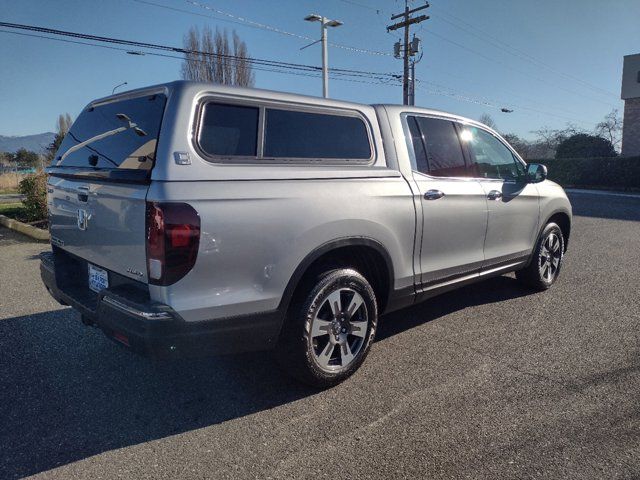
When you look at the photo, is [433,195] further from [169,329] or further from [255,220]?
[169,329]

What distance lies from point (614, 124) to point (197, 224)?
50.4 meters

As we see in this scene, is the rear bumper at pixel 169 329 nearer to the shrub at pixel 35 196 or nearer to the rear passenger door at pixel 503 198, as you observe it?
the rear passenger door at pixel 503 198

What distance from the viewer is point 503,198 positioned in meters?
4.59

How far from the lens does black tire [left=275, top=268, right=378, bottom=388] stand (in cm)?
303

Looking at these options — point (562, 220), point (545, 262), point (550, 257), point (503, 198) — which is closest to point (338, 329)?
point (503, 198)

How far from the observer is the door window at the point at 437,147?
3875mm

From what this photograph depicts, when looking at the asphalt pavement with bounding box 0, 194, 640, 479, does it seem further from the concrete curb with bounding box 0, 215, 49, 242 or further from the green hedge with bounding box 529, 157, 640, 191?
the green hedge with bounding box 529, 157, 640, 191

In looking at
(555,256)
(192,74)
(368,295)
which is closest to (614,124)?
(192,74)

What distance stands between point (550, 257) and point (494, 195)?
1.63 meters

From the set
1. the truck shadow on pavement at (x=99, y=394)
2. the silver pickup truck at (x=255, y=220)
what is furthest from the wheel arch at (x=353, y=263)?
the truck shadow on pavement at (x=99, y=394)

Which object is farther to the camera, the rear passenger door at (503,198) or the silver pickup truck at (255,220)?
the rear passenger door at (503,198)

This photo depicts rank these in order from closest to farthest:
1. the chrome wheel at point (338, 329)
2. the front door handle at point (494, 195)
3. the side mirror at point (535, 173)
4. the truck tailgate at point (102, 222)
Answer: the truck tailgate at point (102, 222) → the chrome wheel at point (338, 329) → the front door handle at point (494, 195) → the side mirror at point (535, 173)

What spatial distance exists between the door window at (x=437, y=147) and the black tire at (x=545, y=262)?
1.66 meters

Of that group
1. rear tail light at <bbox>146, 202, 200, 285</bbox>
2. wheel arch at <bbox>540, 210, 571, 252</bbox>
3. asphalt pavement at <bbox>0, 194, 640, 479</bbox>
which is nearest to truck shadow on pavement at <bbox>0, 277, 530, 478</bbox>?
asphalt pavement at <bbox>0, 194, 640, 479</bbox>
